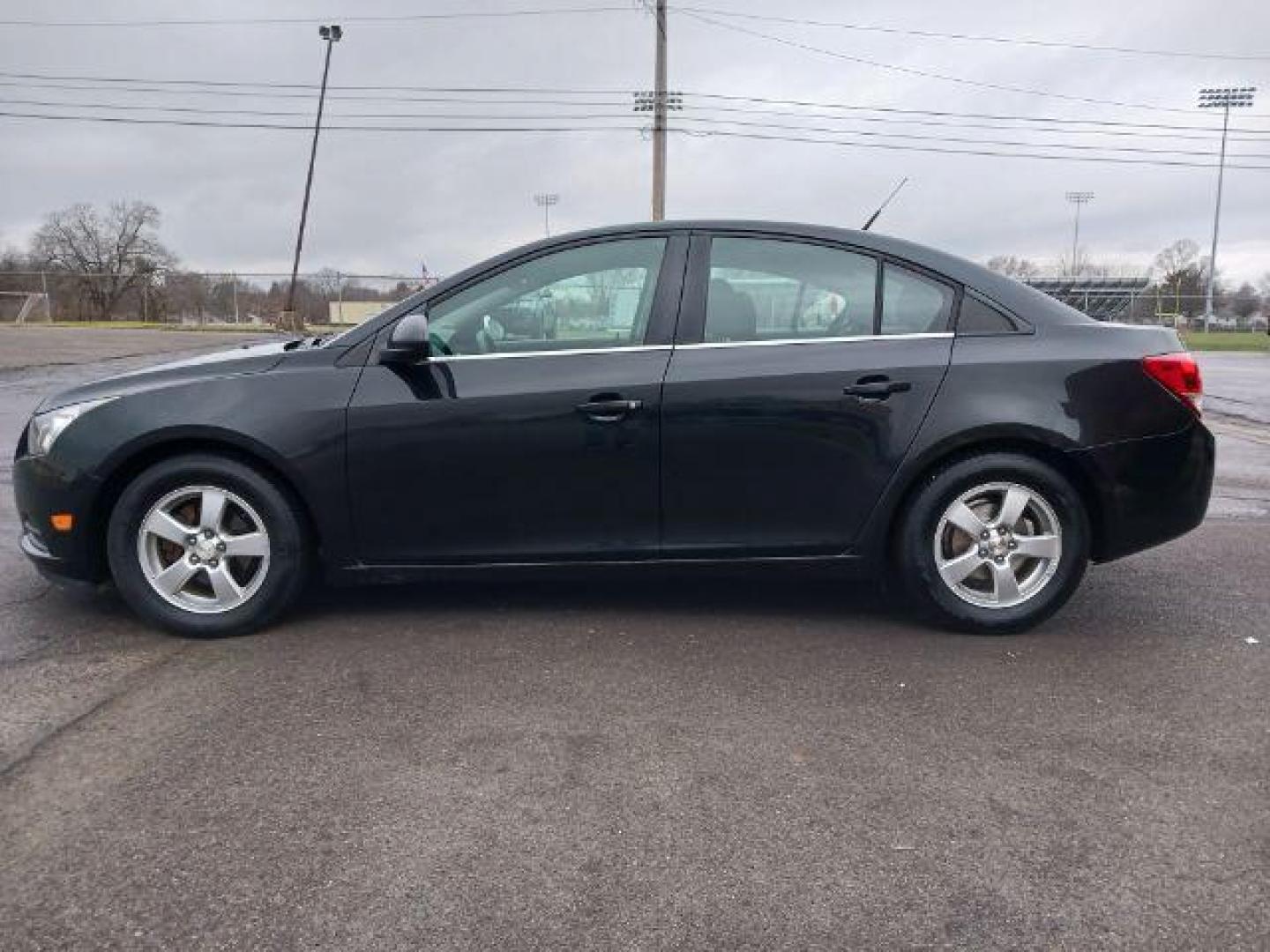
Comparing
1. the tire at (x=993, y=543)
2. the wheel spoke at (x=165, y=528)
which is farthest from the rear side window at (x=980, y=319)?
the wheel spoke at (x=165, y=528)

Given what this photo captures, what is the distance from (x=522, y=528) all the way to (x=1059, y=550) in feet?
6.74

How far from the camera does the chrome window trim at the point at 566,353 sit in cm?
391

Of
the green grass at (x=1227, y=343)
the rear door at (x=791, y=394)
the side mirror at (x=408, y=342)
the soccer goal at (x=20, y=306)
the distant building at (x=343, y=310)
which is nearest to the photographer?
the side mirror at (x=408, y=342)

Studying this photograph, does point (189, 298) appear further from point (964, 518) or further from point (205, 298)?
point (964, 518)

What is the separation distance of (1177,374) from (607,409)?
2207 millimetres

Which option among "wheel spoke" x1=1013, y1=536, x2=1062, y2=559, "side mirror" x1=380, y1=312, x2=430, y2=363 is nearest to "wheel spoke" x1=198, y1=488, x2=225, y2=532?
"side mirror" x1=380, y1=312, x2=430, y2=363

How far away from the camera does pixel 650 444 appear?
12.6 feet

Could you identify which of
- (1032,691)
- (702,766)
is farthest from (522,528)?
(1032,691)

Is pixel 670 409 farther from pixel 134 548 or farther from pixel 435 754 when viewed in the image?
pixel 134 548

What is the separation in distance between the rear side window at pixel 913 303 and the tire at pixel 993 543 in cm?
55

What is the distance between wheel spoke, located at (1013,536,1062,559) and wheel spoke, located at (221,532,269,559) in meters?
2.86

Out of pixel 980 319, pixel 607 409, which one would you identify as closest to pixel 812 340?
pixel 980 319

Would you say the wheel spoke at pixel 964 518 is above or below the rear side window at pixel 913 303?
below

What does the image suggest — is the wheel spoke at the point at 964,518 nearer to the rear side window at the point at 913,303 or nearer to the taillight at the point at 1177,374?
the rear side window at the point at 913,303
